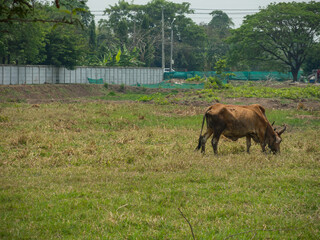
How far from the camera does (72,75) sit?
44.3 meters

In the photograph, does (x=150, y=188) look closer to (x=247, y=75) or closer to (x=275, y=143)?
(x=275, y=143)

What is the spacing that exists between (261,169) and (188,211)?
343cm

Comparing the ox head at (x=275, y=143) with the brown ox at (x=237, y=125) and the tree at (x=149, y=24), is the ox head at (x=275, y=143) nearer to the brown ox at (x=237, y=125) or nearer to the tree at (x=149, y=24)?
the brown ox at (x=237, y=125)

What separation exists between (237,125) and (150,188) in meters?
4.59

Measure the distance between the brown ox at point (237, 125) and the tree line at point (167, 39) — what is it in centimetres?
903

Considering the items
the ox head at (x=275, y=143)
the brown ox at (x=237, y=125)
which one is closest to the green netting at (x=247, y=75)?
the brown ox at (x=237, y=125)

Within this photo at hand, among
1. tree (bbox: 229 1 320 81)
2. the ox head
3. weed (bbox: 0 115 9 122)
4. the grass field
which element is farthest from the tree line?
the ox head

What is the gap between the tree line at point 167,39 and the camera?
35.1m

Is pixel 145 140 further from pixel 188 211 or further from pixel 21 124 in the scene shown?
pixel 188 211

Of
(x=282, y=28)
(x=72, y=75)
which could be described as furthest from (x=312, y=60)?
(x=72, y=75)

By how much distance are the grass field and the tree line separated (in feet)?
27.4

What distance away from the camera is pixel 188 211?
626cm

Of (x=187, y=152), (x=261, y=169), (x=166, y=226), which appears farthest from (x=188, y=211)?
(x=187, y=152)

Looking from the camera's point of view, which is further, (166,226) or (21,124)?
(21,124)
